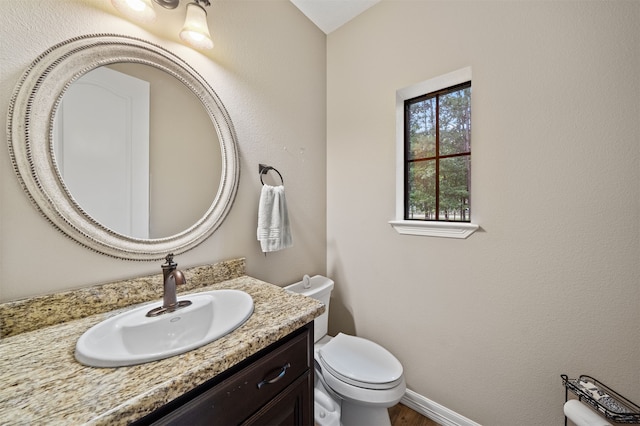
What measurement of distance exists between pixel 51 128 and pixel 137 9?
529 mm

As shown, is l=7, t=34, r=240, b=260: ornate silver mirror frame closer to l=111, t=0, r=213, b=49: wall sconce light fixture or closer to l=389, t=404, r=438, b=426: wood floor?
l=111, t=0, r=213, b=49: wall sconce light fixture

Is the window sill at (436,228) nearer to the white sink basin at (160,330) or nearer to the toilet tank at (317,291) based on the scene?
the toilet tank at (317,291)

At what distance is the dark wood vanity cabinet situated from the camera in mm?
521

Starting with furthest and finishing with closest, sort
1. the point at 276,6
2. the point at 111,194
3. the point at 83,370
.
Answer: the point at 276,6 → the point at 111,194 → the point at 83,370

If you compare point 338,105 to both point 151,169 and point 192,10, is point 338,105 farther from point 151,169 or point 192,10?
point 151,169

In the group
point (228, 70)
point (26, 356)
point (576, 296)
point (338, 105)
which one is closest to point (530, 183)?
point (576, 296)

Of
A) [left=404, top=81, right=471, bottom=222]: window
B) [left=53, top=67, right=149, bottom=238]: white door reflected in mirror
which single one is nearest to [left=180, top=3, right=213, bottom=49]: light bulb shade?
[left=53, top=67, right=149, bottom=238]: white door reflected in mirror

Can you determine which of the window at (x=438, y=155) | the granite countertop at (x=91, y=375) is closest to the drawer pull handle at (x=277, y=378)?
the granite countertop at (x=91, y=375)

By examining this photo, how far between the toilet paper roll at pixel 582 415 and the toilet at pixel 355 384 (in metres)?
0.59

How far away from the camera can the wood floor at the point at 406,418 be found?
4.31 feet

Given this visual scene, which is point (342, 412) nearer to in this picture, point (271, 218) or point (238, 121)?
point (271, 218)

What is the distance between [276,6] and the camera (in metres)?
1.43

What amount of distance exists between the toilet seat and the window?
2.78 feet

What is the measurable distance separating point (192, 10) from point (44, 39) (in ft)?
1.71
